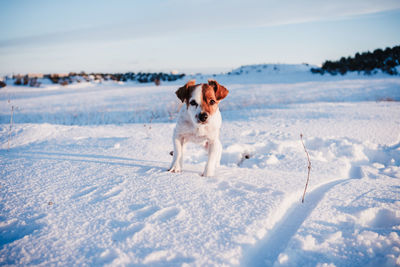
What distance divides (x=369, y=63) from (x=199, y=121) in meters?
20.1

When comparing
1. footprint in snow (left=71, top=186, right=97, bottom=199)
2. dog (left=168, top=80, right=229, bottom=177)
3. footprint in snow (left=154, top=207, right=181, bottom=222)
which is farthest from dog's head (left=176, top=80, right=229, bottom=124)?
footprint in snow (left=71, top=186, right=97, bottom=199)

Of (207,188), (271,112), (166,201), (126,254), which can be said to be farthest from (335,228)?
(271,112)

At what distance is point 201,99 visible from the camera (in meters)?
2.75

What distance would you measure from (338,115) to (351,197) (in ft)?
14.3

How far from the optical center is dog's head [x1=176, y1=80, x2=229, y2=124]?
2654 mm

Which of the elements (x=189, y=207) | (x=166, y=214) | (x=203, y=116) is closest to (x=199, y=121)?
(x=203, y=116)

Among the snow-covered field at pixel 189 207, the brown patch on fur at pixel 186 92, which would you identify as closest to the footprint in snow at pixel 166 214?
the snow-covered field at pixel 189 207

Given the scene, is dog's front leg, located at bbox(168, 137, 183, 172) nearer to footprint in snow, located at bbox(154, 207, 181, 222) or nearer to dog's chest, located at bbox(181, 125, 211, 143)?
dog's chest, located at bbox(181, 125, 211, 143)

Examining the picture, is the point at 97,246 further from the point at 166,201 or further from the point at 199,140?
the point at 199,140

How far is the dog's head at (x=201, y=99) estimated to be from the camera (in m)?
2.65

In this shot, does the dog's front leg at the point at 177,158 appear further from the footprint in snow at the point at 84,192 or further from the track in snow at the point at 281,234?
the track in snow at the point at 281,234

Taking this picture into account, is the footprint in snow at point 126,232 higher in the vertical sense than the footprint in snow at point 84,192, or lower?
lower

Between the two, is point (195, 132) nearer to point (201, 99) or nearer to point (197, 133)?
point (197, 133)

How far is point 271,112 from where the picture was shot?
6.68 meters
